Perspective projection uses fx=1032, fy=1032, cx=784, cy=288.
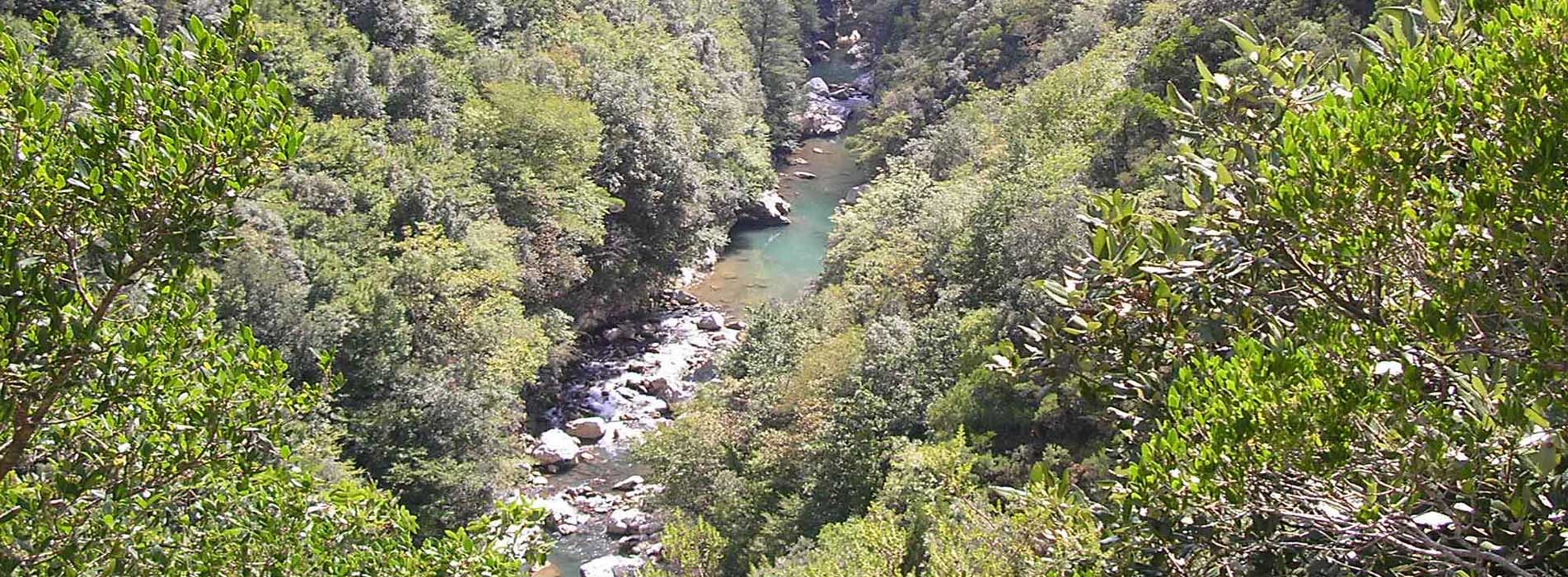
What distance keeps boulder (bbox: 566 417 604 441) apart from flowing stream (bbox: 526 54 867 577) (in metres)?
0.22

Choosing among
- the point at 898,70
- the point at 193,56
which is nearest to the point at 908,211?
the point at 898,70

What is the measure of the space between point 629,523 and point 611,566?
1702mm

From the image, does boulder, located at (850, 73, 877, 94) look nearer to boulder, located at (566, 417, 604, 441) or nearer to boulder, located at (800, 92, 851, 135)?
boulder, located at (800, 92, 851, 135)

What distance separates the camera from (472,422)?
2450cm

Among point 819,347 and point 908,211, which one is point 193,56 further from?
point 908,211

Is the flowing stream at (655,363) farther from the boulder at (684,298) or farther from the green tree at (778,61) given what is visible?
the green tree at (778,61)

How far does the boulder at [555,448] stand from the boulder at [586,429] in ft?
0.79

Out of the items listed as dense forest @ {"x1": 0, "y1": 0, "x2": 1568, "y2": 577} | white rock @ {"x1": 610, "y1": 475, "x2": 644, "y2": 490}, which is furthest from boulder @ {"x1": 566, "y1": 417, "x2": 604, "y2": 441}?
white rock @ {"x1": 610, "y1": 475, "x2": 644, "y2": 490}

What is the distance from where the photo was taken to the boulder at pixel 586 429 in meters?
29.4

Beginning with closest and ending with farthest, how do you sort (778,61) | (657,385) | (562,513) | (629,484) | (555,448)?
(562,513), (629,484), (555,448), (657,385), (778,61)

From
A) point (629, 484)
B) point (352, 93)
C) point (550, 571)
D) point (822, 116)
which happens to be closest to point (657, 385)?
point (629, 484)

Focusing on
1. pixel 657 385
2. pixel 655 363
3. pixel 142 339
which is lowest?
pixel 655 363

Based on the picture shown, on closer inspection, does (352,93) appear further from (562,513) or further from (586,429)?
(562,513)

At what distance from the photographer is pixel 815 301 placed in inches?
1198
